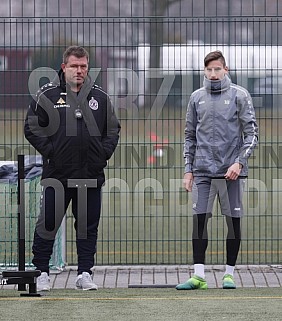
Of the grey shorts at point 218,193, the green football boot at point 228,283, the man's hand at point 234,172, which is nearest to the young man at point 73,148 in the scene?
the grey shorts at point 218,193

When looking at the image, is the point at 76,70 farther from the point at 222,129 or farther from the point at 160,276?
the point at 160,276

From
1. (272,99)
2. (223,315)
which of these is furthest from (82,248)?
(272,99)

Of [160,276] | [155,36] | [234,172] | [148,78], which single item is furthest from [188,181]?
[155,36]

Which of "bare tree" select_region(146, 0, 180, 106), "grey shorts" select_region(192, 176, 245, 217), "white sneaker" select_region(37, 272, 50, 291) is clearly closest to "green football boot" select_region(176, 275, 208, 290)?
"grey shorts" select_region(192, 176, 245, 217)

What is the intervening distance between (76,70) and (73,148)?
0.60 metres

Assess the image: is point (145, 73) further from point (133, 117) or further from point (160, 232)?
point (160, 232)

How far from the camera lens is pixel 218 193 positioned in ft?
29.7

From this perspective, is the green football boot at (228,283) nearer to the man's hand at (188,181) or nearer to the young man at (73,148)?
the man's hand at (188,181)

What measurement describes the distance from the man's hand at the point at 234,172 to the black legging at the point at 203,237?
413mm

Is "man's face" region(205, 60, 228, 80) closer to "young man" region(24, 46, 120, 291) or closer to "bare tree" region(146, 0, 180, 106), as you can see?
"young man" region(24, 46, 120, 291)

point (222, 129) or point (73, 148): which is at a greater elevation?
point (222, 129)

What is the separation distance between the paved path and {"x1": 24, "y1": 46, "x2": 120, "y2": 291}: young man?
2.53ft

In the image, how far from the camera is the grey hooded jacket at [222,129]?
Answer: 29.3 feet

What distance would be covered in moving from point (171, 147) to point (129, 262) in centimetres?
118
